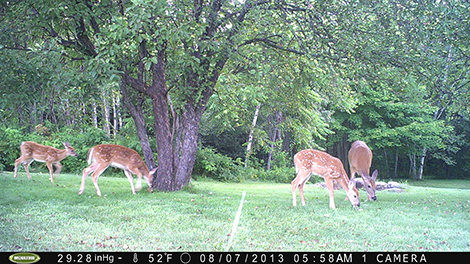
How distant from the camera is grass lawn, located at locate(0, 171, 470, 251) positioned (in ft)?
16.9

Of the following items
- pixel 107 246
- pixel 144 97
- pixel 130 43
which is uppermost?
pixel 130 43

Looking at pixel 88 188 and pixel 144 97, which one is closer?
pixel 88 188

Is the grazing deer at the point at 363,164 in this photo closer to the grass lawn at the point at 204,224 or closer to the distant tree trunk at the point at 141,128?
the grass lawn at the point at 204,224

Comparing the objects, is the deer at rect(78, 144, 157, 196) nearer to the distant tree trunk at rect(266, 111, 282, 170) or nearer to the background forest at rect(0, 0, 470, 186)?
the background forest at rect(0, 0, 470, 186)

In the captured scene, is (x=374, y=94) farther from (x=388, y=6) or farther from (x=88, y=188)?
(x=88, y=188)

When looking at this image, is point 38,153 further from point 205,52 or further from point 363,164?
point 363,164

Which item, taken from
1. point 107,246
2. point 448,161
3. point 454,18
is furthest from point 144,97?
point 448,161

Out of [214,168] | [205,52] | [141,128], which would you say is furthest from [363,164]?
[214,168]

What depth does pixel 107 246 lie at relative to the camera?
4934mm

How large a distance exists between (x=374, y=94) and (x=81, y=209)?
2217 cm

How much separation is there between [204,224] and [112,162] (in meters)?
3.51

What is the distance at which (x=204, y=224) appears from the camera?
6312 millimetres

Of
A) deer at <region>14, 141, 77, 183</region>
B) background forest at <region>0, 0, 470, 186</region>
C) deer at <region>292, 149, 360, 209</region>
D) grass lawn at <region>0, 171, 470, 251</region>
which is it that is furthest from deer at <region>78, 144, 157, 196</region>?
deer at <region>292, 149, 360, 209</region>

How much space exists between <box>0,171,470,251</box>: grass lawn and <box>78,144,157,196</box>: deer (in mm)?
428
